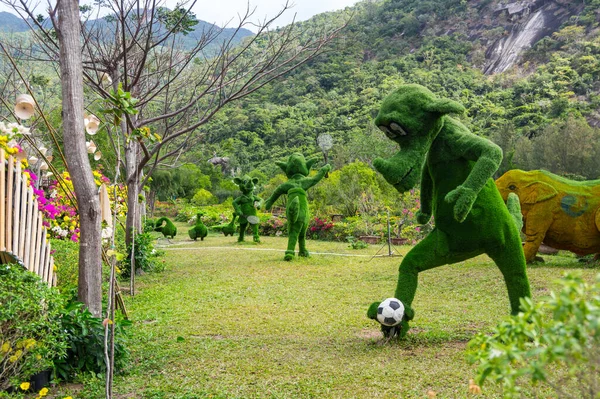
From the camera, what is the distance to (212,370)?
385 cm

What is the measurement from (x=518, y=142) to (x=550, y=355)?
2808 centimetres

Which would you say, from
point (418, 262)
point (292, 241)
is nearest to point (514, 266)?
point (418, 262)

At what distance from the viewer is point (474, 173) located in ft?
12.5

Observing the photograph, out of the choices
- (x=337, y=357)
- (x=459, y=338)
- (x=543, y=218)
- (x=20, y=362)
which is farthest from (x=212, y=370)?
(x=543, y=218)

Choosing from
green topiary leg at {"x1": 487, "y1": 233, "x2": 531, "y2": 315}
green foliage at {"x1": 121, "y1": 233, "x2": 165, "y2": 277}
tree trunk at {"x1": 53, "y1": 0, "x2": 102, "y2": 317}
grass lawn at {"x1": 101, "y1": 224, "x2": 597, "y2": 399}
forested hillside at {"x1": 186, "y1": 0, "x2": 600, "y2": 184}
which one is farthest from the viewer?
forested hillside at {"x1": 186, "y1": 0, "x2": 600, "y2": 184}

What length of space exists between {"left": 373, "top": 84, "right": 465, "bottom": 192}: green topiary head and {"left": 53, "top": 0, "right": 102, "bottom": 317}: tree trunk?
225cm

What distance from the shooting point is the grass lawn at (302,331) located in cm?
349

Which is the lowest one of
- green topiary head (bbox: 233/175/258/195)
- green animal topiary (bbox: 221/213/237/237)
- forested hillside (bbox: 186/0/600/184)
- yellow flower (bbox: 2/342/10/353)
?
yellow flower (bbox: 2/342/10/353)

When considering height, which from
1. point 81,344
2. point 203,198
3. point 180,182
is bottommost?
point 81,344

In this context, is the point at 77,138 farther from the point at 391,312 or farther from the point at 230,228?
the point at 230,228

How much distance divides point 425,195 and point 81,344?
10.7 ft

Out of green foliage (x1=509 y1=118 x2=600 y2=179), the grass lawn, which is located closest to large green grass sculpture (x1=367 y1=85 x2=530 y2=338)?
the grass lawn

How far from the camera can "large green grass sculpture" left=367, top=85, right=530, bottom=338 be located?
13.2ft

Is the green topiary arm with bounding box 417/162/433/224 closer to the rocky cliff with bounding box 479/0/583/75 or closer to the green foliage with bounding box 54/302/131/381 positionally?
the green foliage with bounding box 54/302/131/381
